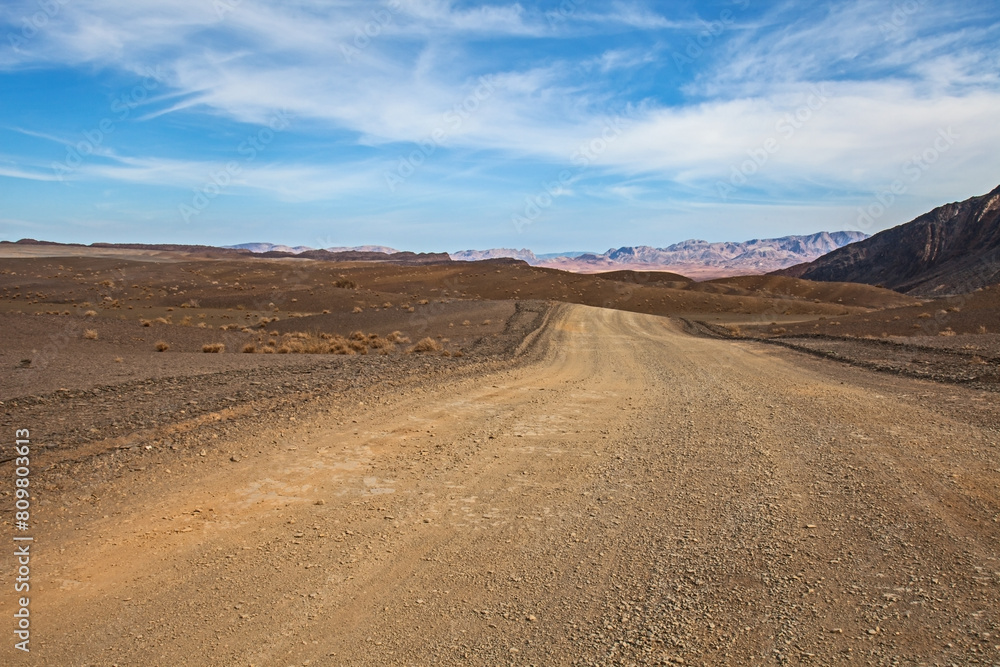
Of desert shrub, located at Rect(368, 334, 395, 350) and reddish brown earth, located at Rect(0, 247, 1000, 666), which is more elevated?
reddish brown earth, located at Rect(0, 247, 1000, 666)

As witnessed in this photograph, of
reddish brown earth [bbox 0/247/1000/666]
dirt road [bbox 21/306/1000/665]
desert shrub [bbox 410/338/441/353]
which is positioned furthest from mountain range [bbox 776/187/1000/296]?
dirt road [bbox 21/306/1000/665]

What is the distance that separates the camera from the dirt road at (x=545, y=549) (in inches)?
153

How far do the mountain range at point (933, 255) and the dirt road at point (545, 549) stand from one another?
9303 centimetres

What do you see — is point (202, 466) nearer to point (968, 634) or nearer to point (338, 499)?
point (338, 499)


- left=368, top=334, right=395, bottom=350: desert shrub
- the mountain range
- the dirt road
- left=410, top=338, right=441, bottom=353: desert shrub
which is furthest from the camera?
the mountain range

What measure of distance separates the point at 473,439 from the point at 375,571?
402 cm

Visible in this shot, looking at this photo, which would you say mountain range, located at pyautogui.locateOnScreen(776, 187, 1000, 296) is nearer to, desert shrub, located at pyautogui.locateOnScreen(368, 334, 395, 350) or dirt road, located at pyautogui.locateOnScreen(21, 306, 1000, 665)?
desert shrub, located at pyautogui.locateOnScreen(368, 334, 395, 350)

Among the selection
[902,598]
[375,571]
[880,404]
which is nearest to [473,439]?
[375,571]

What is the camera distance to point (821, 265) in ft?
500

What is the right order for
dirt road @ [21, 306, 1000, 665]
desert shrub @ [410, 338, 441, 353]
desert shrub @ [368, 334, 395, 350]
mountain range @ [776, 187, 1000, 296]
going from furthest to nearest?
1. mountain range @ [776, 187, 1000, 296]
2. desert shrub @ [368, 334, 395, 350]
3. desert shrub @ [410, 338, 441, 353]
4. dirt road @ [21, 306, 1000, 665]

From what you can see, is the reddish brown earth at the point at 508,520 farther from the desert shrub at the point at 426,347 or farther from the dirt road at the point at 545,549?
the desert shrub at the point at 426,347

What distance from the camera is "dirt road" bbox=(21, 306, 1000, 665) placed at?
12.8ft

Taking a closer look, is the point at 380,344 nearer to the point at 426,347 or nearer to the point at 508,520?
the point at 426,347

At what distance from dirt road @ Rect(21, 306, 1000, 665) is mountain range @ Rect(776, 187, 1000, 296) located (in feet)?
305
